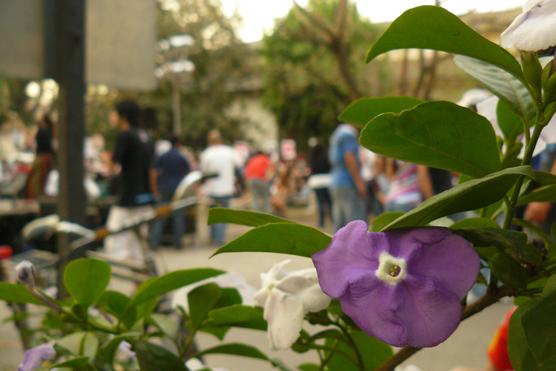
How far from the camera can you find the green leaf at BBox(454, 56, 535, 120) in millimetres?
658

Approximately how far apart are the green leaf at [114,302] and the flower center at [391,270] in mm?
439

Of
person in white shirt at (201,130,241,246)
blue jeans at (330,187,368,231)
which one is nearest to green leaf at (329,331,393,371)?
blue jeans at (330,187,368,231)

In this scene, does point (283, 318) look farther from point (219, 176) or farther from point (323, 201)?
point (323, 201)

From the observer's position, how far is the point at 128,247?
5730 millimetres

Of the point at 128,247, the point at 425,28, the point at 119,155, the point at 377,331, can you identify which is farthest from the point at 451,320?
the point at 119,155

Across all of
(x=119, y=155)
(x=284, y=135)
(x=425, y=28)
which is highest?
(x=425, y=28)

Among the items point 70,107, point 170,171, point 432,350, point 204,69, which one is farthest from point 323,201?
point 204,69

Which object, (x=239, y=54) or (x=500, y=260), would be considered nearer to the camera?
(x=500, y=260)

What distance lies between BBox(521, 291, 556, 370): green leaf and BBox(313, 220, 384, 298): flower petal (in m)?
0.11

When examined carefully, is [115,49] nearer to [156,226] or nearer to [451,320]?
[451,320]

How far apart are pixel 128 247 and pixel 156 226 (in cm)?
474

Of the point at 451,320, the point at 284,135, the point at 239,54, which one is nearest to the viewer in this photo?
the point at 451,320

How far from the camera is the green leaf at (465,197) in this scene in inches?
21.0

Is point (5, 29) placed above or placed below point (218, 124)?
above
